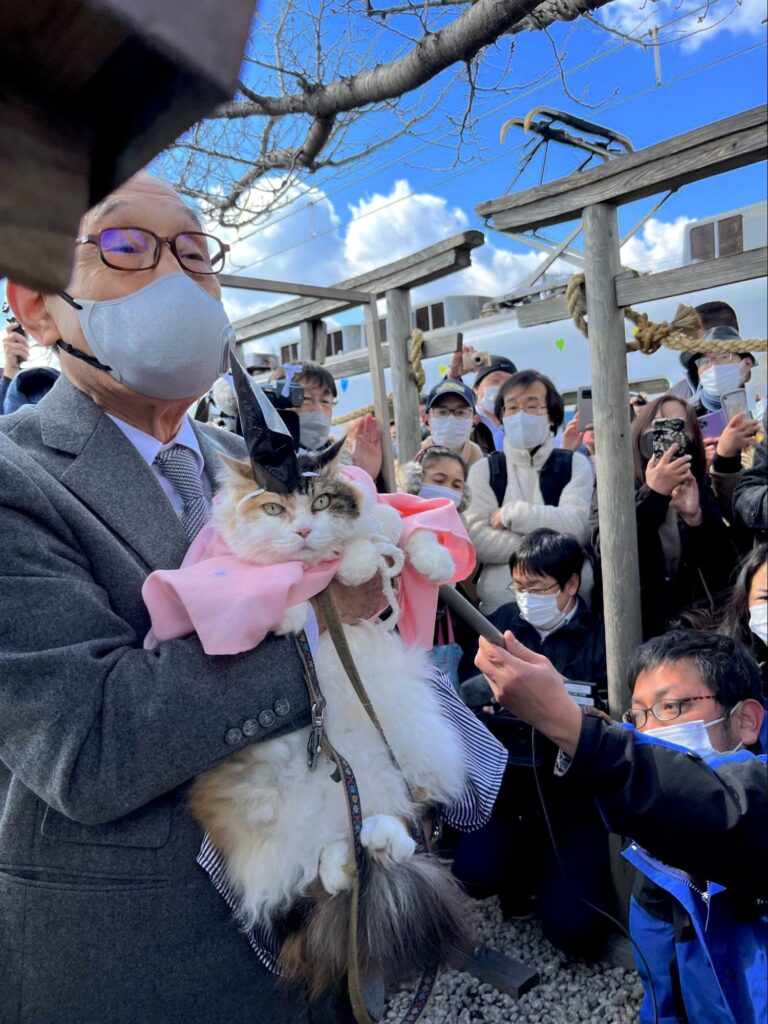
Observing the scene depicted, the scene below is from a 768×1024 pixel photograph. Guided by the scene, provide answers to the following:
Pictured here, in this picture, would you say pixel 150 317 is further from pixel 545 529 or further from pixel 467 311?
pixel 467 311

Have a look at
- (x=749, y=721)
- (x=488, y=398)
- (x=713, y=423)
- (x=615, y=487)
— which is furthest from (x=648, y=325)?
(x=488, y=398)

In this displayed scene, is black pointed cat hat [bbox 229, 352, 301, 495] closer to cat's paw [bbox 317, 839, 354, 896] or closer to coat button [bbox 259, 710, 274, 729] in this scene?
coat button [bbox 259, 710, 274, 729]

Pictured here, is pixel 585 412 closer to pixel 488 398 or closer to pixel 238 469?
pixel 488 398

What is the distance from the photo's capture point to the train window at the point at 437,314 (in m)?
17.2

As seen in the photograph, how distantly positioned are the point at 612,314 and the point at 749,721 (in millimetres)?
1830

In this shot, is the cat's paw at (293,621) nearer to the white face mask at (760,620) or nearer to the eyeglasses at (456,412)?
the white face mask at (760,620)

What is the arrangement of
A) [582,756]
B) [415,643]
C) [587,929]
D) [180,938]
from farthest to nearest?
[587,929] → [582,756] → [415,643] → [180,938]

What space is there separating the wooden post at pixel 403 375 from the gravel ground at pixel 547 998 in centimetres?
302

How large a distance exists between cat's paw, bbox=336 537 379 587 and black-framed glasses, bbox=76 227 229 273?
25.1 inches

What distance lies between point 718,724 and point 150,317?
2111 millimetres

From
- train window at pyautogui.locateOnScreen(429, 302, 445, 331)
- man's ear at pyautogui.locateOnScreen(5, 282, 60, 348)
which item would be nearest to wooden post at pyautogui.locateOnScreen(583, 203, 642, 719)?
man's ear at pyautogui.locateOnScreen(5, 282, 60, 348)

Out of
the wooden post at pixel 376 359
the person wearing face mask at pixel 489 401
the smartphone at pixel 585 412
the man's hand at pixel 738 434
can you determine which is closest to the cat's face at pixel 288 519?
the man's hand at pixel 738 434

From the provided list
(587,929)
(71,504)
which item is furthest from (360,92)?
(587,929)

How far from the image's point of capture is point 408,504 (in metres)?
1.58
